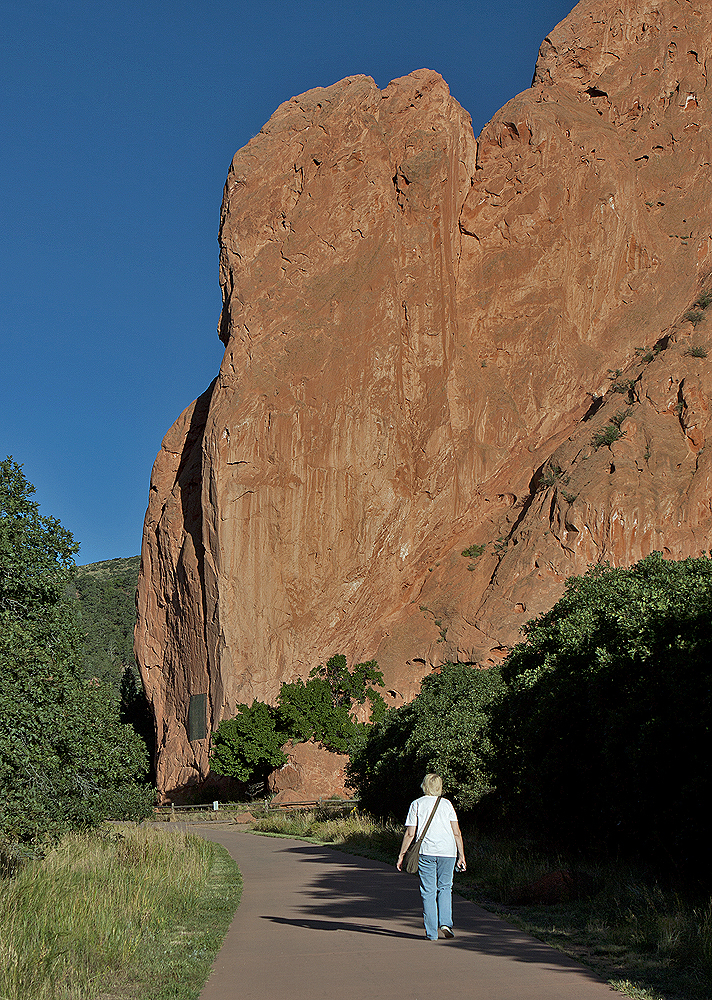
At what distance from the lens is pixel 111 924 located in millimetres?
8594

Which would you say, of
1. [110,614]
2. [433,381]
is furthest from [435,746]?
[110,614]

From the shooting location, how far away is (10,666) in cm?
1192

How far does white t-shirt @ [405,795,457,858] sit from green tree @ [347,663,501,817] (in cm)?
928

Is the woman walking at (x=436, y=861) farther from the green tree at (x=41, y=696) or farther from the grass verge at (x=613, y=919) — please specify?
the green tree at (x=41, y=696)

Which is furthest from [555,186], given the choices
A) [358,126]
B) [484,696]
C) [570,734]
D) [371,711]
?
[570,734]

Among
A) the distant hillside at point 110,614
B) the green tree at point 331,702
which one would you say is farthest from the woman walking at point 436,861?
the distant hillside at point 110,614

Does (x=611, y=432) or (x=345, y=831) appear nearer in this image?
(x=345, y=831)

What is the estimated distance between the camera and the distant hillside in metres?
76.0

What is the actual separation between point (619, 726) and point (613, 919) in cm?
313

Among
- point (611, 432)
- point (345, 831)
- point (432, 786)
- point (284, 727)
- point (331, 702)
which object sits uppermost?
point (611, 432)

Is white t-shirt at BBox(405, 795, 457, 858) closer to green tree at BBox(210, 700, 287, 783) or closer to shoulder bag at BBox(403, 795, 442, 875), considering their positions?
shoulder bag at BBox(403, 795, 442, 875)

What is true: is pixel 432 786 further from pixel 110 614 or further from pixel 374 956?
pixel 110 614

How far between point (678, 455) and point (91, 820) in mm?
36800

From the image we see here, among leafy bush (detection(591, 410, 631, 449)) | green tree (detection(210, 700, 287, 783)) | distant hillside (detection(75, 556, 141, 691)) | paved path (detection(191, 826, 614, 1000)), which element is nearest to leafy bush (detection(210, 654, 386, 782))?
green tree (detection(210, 700, 287, 783))
